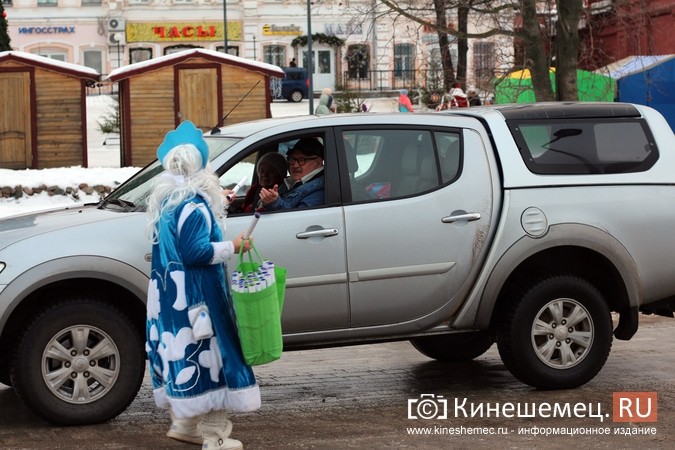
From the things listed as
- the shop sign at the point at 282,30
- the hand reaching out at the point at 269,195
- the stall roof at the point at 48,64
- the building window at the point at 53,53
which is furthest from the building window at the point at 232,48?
the hand reaching out at the point at 269,195

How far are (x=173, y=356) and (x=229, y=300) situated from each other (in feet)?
1.16

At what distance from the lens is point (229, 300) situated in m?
5.61

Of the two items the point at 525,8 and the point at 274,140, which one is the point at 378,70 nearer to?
the point at 525,8

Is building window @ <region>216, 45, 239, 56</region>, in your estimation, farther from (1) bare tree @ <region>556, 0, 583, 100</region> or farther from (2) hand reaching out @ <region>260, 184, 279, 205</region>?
(2) hand reaching out @ <region>260, 184, 279, 205</region>

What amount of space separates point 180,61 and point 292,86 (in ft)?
99.7

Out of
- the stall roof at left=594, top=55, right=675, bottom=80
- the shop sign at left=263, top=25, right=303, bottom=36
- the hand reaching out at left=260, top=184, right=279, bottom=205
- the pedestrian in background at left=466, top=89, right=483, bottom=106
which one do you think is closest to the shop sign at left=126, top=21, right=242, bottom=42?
the shop sign at left=263, top=25, right=303, bottom=36

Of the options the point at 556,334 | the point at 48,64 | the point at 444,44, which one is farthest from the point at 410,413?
the point at 444,44

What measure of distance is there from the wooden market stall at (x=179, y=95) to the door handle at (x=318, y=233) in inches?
747

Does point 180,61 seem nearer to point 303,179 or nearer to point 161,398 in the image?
point 303,179

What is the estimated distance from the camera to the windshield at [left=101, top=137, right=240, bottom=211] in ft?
22.4

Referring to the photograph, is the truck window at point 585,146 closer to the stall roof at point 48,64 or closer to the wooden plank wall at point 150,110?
the stall roof at point 48,64

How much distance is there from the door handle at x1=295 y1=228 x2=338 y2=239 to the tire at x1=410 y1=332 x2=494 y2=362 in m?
1.88

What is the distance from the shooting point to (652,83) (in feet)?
92.2

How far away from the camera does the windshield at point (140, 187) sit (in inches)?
269
